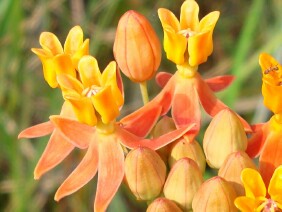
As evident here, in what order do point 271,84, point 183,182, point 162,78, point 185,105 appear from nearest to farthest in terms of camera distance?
point 183,182
point 271,84
point 185,105
point 162,78

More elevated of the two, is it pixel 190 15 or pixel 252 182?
pixel 190 15

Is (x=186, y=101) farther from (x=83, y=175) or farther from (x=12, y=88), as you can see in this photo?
(x=12, y=88)

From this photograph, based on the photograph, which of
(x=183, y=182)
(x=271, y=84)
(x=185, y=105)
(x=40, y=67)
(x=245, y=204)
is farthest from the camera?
(x=40, y=67)

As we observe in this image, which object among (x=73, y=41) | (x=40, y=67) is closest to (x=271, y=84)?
(x=73, y=41)

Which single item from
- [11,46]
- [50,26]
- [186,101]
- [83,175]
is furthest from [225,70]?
[83,175]

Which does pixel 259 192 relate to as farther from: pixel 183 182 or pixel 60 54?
pixel 60 54
